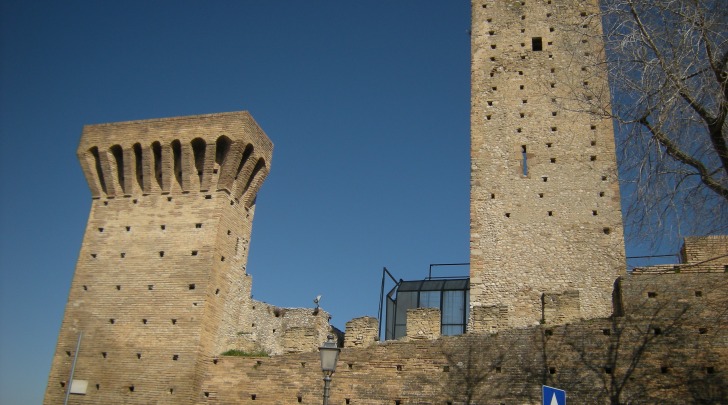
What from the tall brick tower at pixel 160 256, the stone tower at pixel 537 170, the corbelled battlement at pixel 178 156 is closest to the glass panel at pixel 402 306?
the stone tower at pixel 537 170

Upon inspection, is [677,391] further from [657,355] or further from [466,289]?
[466,289]

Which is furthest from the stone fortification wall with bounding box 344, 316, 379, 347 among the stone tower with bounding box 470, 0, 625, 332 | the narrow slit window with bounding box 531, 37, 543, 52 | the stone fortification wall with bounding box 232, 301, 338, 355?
the narrow slit window with bounding box 531, 37, 543, 52

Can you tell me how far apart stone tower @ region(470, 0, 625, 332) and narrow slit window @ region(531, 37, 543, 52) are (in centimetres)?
3

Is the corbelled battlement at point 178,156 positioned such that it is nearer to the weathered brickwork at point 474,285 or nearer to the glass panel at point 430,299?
the weathered brickwork at point 474,285

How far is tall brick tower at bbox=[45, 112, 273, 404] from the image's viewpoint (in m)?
14.1

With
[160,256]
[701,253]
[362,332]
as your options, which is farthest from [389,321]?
[701,253]

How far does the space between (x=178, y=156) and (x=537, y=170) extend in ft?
28.8

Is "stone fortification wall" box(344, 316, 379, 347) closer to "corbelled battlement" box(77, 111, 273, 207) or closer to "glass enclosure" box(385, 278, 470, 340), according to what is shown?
"glass enclosure" box(385, 278, 470, 340)

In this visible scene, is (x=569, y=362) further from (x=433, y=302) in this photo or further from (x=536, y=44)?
(x=536, y=44)

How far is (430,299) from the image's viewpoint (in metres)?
17.1

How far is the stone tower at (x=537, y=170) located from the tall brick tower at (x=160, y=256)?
567cm

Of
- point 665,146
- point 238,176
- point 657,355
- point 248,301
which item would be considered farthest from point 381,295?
point 665,146

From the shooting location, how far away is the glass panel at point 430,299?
17.0 m

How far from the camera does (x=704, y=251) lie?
1257 centimetres
